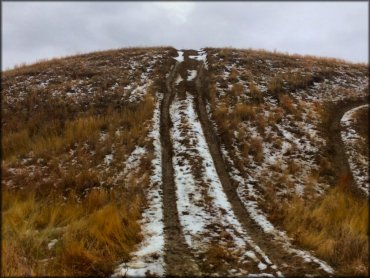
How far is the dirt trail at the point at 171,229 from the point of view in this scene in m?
7.95

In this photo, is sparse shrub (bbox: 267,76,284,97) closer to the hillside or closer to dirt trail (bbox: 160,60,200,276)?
the hillside

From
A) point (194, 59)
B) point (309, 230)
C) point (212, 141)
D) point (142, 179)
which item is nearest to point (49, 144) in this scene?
point (142, 179)

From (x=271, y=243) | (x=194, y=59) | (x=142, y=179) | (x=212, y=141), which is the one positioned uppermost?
(x=194, y=59)

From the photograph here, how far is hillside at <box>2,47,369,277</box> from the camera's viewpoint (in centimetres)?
841

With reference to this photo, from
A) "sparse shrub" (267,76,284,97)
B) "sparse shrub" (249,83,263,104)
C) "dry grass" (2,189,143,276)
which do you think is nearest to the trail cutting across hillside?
"dry grass" (2,189,143,276)

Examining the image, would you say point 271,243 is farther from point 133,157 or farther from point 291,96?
point 291,96

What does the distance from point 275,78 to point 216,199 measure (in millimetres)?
11706

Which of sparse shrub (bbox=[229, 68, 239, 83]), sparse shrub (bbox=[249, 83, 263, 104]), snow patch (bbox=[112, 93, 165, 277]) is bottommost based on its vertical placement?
snow patch (bbox=[112, 93, 165, 277])

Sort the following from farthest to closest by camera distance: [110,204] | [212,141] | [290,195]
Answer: [212,141] < [290,195] < [110,204]

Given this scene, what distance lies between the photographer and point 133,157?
44.1ft

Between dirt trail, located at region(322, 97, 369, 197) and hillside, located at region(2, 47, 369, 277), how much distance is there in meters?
0.07

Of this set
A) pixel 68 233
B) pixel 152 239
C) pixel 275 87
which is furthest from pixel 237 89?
pixel 68 233

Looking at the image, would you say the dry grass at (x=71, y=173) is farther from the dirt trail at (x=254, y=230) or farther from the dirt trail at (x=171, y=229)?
the dirt trail at (x=254, y=230)

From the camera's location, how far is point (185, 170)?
41.4 feet
